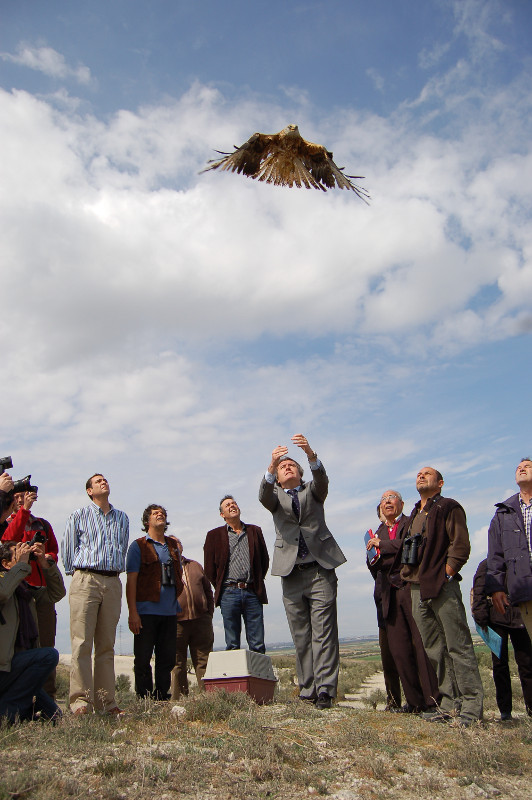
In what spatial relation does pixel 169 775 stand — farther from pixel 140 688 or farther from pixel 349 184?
pixel 349 184

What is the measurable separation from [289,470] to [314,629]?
1515 millimetres

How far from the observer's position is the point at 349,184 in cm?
766

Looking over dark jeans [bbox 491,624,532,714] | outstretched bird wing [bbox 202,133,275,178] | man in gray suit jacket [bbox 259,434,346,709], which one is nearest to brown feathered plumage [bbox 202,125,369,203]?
outstretched bird wing [bbox 202,133,275,178]

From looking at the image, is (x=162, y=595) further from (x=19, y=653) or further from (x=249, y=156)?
(x=249, y=156)

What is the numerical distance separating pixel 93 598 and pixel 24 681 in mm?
879

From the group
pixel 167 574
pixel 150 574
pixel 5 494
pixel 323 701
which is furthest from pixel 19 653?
pixel 323 701

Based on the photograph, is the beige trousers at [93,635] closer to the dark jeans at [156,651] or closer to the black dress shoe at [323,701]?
the dark jeans at [156,651]

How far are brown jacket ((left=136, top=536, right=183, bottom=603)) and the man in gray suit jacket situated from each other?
1.10m

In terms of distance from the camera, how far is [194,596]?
7676 mm

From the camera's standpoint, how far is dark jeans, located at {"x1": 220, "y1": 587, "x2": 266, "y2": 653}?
679 centimetres

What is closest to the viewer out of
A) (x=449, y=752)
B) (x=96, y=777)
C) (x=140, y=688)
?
(x=96, y=777)

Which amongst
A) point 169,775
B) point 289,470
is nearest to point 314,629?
point 289,470

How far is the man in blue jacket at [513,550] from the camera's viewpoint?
5.55 metres

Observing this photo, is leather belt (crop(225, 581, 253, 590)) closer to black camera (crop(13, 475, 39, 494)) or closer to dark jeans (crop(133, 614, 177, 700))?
dark jeans (crop(133, 614, 177, 700))
